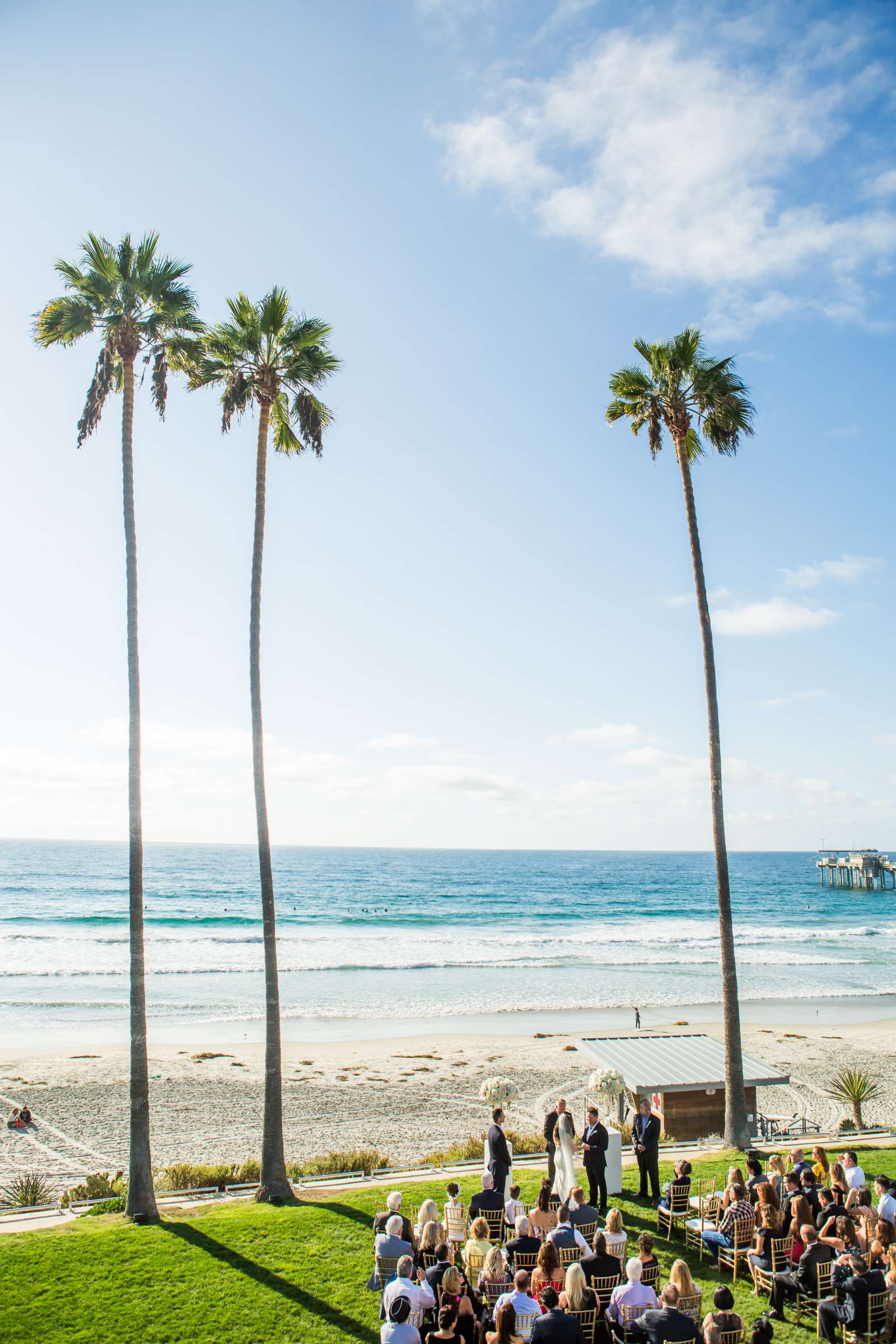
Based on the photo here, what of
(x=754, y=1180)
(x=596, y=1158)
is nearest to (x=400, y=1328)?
(x=596, y=1158)

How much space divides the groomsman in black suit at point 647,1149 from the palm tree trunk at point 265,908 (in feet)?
17.7

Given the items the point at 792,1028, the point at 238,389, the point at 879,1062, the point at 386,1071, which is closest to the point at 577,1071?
the point at 386,1071

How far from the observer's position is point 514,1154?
15.2 metres

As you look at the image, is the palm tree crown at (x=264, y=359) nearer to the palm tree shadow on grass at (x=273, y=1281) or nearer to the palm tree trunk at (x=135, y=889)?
the palm tree trunk at (x=135, y=889)

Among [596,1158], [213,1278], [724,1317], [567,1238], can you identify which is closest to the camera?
[724,1317]

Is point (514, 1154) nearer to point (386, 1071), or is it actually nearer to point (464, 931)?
point (386, 1071)

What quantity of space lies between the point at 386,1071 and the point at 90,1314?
19187 millimetres

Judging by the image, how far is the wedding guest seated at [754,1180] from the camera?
10.2m

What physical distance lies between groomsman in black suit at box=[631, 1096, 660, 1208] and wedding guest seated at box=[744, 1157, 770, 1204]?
142 centimetres

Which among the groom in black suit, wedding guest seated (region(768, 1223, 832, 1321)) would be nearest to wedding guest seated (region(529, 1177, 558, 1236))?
the groom in black suit

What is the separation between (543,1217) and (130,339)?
14.1 meters

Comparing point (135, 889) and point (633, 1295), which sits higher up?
point (135, 889)

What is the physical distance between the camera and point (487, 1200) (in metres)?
10.1

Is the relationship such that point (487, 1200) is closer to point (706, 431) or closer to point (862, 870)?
point (706, 431)
